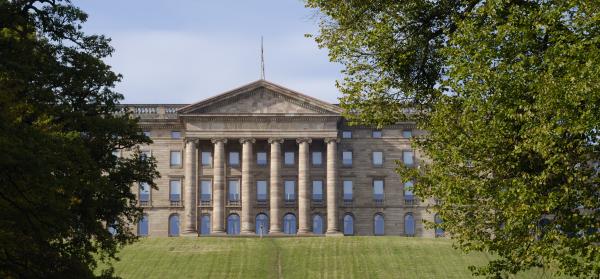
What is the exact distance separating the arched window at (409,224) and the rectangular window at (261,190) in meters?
14.9

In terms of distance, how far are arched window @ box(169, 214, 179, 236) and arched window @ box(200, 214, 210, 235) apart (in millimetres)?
2903

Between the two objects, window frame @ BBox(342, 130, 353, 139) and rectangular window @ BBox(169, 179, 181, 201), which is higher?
window frame @ BBox(342, 130, 353, 139)

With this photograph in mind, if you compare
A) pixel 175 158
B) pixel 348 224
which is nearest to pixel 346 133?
pixel 348 224

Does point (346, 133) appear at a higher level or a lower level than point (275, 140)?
higher

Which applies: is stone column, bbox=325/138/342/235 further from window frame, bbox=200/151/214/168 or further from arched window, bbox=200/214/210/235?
arched window, bbox=200/214/210/235

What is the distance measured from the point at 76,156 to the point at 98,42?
1007 centimetres

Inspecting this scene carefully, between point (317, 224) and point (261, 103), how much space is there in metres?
13.8

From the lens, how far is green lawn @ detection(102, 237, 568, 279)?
255 ft

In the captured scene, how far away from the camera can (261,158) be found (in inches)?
4670

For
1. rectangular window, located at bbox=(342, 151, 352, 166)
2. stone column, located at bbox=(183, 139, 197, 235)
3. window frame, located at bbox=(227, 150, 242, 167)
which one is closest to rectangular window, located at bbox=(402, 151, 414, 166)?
rectangular window, located at bbox=(342, 151, 352, 166)

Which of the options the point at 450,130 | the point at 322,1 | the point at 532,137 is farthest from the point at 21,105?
the point at 532,137

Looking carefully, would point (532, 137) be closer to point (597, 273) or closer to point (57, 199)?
point (597, 273)

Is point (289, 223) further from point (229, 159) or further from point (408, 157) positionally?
point (408, 157)

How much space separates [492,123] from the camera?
3434 centimetres
